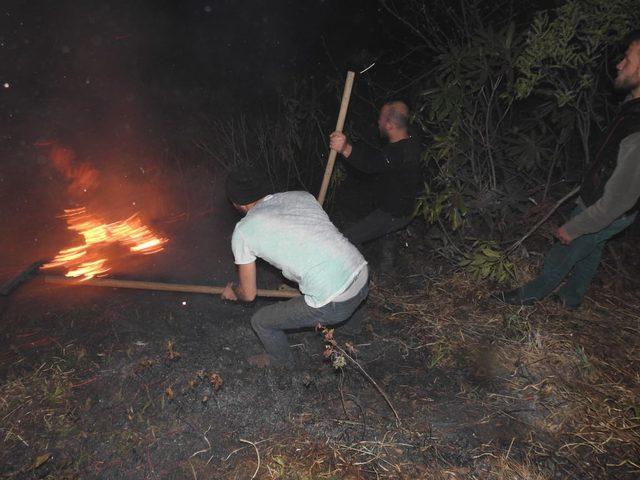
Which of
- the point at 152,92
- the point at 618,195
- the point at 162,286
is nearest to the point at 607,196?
the point at 618,195

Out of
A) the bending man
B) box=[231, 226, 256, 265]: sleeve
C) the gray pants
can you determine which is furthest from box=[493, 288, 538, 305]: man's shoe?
box=[231, 226, 256, 265]: sleeve

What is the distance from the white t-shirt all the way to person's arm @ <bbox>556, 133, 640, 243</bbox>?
2.11 meters

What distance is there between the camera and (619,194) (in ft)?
10.6

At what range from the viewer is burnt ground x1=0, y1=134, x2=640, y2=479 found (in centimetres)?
291

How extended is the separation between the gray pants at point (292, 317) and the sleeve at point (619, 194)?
2.04m

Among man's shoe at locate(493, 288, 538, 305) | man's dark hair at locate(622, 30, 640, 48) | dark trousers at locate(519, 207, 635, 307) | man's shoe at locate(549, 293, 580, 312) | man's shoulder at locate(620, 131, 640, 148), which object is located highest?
man's dark hair at locate(622, 30, 640, 48)

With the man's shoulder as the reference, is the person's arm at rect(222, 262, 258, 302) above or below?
below

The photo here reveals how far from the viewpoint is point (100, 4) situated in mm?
8516

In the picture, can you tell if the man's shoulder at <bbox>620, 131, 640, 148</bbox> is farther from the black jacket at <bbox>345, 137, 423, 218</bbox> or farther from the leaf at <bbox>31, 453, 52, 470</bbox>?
the leaf at <bbox>31, 453, 52, 470</bbox>

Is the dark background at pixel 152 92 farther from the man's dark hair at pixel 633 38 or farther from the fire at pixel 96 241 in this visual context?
the man's dark hair at pixel 633 38

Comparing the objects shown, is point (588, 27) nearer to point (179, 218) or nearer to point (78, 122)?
point (179, 218)

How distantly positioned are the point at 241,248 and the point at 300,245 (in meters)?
0.44

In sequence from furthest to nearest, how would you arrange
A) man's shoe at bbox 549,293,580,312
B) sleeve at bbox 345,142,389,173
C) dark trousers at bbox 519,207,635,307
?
sleeve at bbox 345,142,389,173, man's shoe at bbox 549,293,580,312, dark trousers at bbox 519,207,635,307

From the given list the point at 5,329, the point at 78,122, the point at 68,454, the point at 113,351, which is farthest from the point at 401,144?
the point at 78,122
